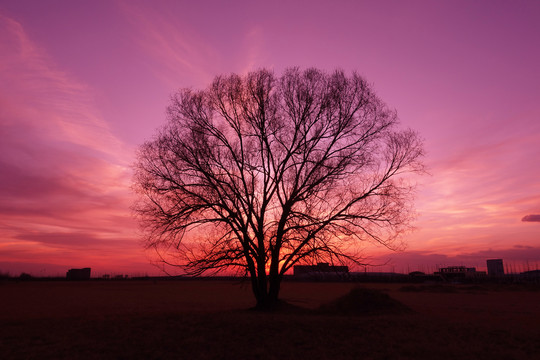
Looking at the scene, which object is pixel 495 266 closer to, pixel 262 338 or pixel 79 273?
pixel 79 273

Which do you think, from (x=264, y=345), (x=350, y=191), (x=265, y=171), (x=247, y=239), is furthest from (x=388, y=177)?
(x=264, y=345)

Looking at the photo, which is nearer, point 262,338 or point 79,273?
point 262,338

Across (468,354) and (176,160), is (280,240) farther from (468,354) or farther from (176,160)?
(468,354)

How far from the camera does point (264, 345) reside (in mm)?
13117

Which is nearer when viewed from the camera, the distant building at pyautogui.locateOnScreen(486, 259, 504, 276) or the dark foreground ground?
the dark foreground ground

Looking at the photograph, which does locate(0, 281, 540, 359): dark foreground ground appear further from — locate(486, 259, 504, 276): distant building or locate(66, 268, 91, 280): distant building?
locate(486, 259, 504, 276): distant building

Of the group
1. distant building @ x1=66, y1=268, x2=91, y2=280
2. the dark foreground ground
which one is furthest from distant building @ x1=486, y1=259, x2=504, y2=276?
the dark foreground ground

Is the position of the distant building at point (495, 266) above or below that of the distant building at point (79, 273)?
above

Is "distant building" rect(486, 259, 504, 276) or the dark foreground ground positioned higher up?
"distant building" rect(486, 259, 504, 276)

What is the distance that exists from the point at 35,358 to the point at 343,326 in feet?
36.7

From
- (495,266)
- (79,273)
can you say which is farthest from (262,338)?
(495,266)

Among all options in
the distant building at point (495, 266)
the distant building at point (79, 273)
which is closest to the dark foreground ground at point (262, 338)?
the distant building at point (79, 273)

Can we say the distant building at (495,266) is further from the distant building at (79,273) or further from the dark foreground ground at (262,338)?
the dark foreground ground at (262,338)

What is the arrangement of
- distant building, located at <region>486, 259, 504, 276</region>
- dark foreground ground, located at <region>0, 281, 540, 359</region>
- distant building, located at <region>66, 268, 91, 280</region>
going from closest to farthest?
dark foreground ground, located at <region>0, 281, 540, 359</region>, distant building, located at <region>66, 268, 91, 280</region>, distant building, located at <region>486, 259, 504, 276</region>
